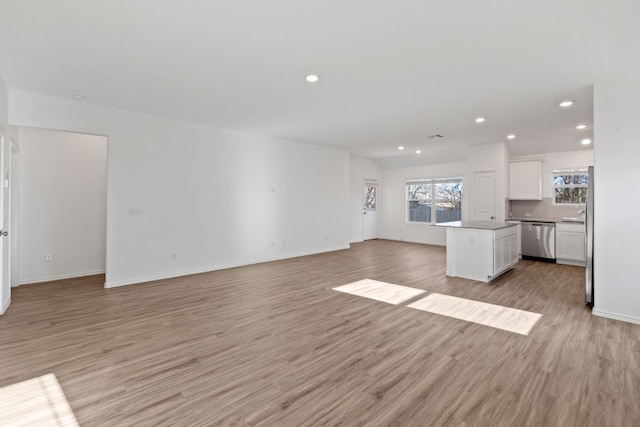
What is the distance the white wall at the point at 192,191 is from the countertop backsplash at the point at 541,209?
4.95 m

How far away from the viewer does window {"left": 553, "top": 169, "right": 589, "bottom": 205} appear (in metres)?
6.84

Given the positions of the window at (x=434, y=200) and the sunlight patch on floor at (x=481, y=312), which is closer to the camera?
the sunlight patch on floor at (x=481, y=312)

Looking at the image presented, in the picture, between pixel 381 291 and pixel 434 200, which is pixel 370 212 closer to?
pixel 434 200

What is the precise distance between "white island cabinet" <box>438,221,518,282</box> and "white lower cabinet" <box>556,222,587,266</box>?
6.04 ft

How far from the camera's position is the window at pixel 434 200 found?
9281 millimetres

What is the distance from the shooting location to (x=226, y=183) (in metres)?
6.09

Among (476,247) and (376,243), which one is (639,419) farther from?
(376,243)

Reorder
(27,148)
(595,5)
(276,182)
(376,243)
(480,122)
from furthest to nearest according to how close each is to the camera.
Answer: (376,243) → (276,182) → (480,122) → (27,148) → (595,5)

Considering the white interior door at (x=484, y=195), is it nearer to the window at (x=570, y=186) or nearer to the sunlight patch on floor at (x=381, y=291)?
the window at (x=570, y=186)

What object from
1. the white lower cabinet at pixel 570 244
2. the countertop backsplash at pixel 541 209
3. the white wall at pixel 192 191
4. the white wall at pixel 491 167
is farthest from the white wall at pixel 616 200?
the white wall at pixel 192 191

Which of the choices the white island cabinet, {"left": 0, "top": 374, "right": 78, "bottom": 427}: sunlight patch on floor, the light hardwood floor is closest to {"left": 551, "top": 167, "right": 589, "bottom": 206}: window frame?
the white island cabinet

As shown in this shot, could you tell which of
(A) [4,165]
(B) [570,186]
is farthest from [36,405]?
(B) [570,186]

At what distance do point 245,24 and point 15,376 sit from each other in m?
3.27

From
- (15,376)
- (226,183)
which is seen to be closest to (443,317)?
(15,376)
